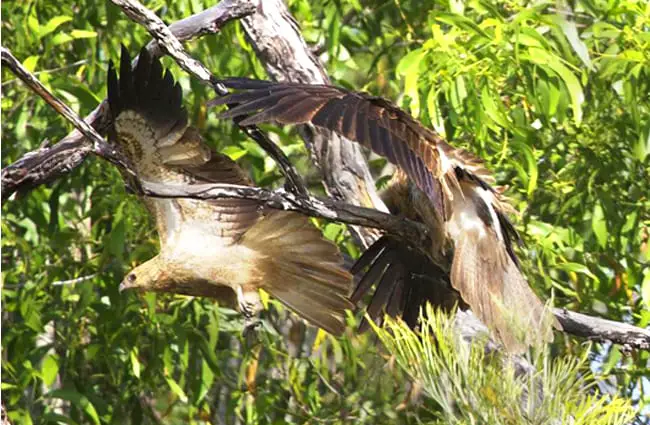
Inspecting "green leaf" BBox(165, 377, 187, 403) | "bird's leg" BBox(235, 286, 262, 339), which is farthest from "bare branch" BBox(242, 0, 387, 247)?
"green leaf" BBox(165, 377, 187, 403)

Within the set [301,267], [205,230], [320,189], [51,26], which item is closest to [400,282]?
[301,267]

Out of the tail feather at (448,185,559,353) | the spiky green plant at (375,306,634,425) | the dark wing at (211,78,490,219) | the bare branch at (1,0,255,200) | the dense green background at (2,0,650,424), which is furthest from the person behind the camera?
the dense green background at (2,0,650,424)

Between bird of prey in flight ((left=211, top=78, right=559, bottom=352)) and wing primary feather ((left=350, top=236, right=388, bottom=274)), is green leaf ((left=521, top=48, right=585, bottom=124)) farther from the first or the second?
wing primary feather ((left=350, top=236, right=388, bottom=274))

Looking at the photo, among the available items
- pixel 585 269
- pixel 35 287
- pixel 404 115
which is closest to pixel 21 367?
pixel 35 287

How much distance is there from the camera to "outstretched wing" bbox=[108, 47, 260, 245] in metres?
3.97

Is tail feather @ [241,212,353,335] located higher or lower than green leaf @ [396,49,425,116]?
lower

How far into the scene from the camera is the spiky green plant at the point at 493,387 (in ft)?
8.56

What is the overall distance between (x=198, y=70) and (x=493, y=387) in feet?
3.75

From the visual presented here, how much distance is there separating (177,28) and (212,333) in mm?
1339

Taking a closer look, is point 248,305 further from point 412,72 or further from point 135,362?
point 135,362

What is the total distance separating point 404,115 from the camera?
3531mm

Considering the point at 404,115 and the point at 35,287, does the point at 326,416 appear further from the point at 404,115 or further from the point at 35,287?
the point at 404,115

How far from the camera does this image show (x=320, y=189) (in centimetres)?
545

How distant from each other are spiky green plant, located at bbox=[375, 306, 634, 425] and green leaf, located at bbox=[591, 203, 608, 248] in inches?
78.6
